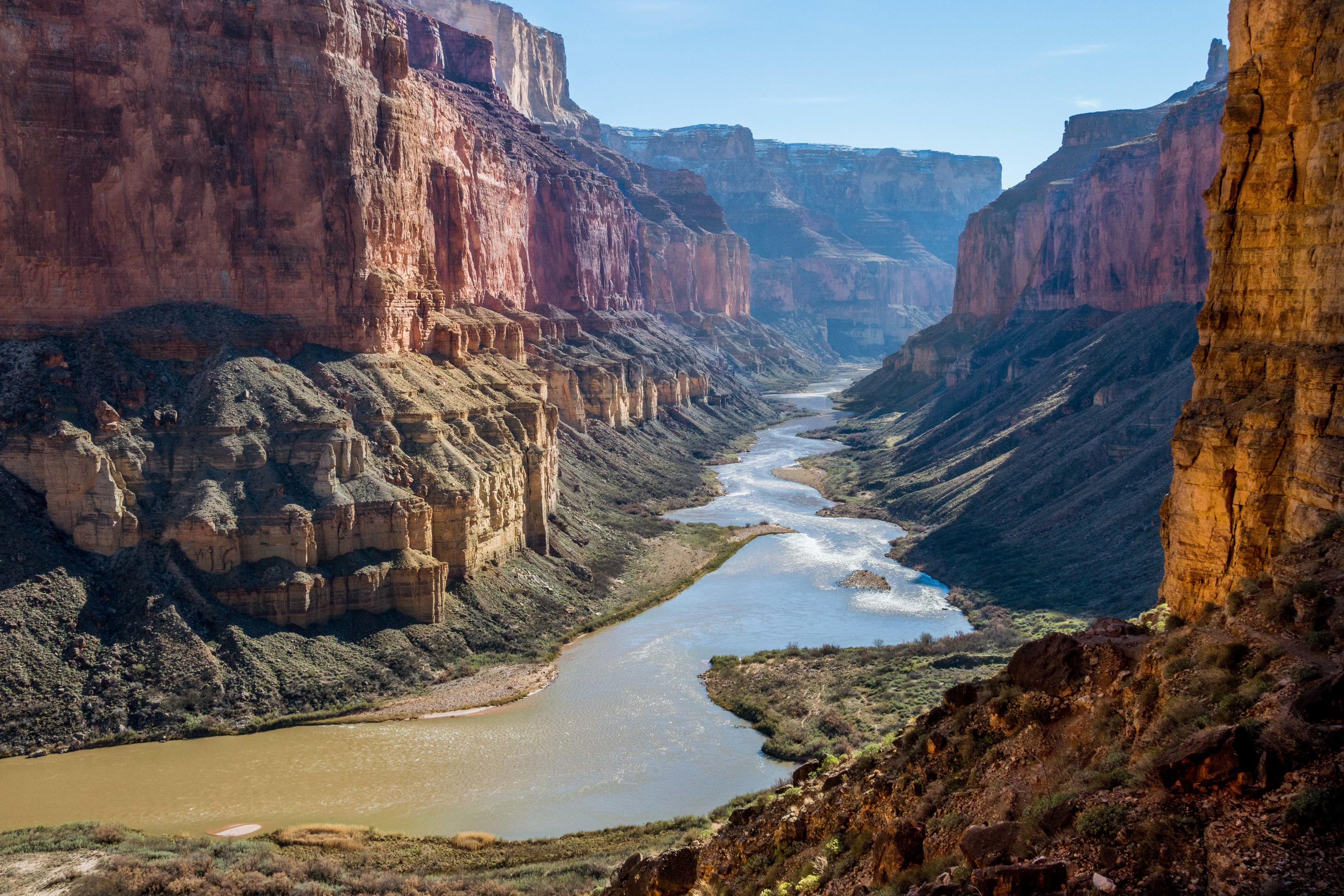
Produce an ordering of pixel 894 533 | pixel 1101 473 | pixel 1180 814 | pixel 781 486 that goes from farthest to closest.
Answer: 1. pixel 781 486
2. pixel 894 533
3. pixel 1101 473
4. pixel 1180 814

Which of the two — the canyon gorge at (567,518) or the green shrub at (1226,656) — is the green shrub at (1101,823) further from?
the green shrub at (1226,656)

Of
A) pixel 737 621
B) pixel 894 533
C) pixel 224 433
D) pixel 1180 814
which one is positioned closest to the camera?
pixel 1180 814

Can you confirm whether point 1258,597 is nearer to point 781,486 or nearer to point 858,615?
point 858,615

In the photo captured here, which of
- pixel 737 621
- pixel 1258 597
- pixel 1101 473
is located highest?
pixel 1258 597

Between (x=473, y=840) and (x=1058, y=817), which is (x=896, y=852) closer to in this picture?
(x=1058, y=817)

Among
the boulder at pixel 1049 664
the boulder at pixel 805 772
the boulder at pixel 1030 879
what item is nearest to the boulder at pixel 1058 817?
the boulder at pixel 1030 879

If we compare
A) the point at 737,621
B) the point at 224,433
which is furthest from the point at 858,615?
the point at 224,433

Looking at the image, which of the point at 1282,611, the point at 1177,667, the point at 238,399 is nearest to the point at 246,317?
the point at 238,399
